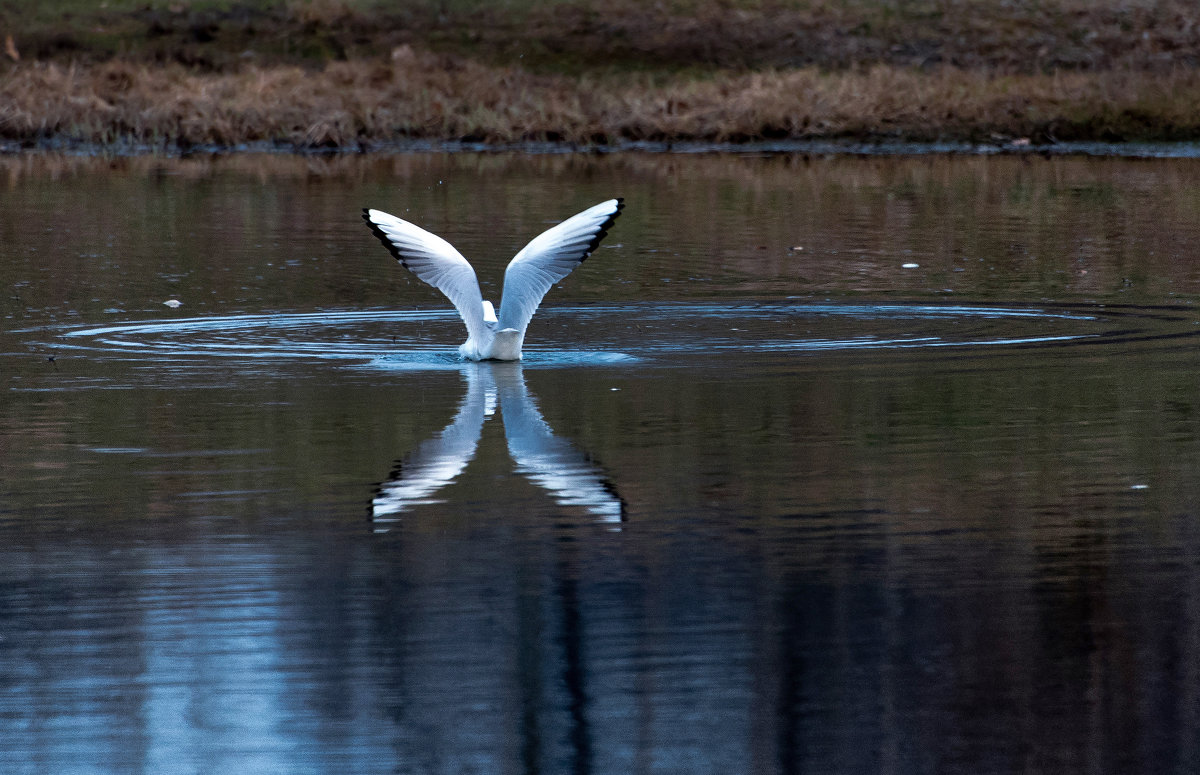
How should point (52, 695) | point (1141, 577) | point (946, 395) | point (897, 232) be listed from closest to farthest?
1. point (52, 695)
2. point (1141, 577)
3. point (946, 395)
4. point (897, 232)

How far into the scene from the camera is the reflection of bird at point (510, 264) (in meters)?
12.6

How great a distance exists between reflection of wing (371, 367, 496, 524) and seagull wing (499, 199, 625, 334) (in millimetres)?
829

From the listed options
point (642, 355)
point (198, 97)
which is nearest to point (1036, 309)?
point (642, 355)

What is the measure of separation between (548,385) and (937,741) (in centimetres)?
655

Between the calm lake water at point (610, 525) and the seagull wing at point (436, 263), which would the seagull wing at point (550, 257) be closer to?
the seagull wing at point (436, 263)

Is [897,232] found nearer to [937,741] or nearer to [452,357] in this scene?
[452,357]

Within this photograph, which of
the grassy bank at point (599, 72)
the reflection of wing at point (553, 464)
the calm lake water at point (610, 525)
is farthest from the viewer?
the grassy bank at point (599, 72)

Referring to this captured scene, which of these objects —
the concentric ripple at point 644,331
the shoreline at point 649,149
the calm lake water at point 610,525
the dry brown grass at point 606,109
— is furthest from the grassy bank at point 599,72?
the concentric ripple at point 644,331

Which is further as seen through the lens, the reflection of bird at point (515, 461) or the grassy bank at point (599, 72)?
the grassy bank at point (599, 72)

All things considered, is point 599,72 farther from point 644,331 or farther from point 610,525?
point 610,525

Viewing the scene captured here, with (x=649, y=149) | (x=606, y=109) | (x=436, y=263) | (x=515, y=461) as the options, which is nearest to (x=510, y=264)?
(x=436, y=263)

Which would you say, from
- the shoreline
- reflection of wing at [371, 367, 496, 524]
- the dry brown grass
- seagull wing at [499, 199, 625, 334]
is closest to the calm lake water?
reflection of wing at [371, 367, 496, 524]

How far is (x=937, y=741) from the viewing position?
6.00 meters

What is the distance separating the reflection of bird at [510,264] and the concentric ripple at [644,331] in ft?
1.70
